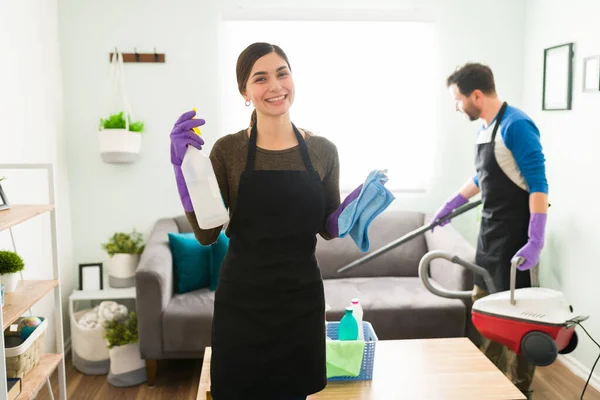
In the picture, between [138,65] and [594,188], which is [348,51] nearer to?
[138,65]

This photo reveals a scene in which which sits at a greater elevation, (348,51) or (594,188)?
(348,51)

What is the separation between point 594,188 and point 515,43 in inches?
49.7

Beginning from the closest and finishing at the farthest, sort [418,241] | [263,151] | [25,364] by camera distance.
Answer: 1. [263,151]
2. [25,364]
3. [418,241]

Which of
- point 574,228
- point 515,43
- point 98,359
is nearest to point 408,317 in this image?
point 574,228

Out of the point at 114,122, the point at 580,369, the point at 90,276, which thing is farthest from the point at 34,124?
the point at 580,369

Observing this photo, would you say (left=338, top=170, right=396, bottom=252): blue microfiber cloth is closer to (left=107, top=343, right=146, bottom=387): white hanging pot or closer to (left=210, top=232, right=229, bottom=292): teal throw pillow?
(left=210, top=232, right=229, bottom=292): teal throw pillow

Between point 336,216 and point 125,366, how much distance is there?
77.6 inches

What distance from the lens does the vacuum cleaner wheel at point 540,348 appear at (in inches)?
80.1

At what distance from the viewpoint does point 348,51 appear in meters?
3.64

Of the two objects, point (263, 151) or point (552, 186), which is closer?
point (263, 151)

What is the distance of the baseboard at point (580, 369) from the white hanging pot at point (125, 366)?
2.30 meters

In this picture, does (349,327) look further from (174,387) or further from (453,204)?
(174,387)

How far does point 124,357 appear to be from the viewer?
298cm

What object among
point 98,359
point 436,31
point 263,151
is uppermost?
point 436,31
